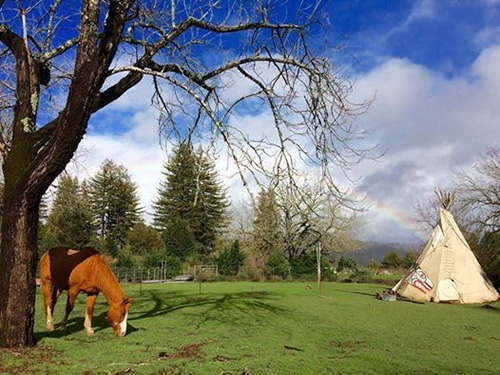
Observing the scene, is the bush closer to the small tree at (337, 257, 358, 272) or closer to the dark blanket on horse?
the small tree at (337, 257, 358, 272)

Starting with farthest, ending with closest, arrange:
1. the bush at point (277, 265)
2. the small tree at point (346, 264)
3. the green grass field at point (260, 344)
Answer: the small tree at point (346, 264), the bush at point (277, 265), the green grass field at point (260, 344)

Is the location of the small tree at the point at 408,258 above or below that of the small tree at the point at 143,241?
below

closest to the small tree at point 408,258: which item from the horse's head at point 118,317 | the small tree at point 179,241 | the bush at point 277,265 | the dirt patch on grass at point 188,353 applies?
the bush at point 277,265

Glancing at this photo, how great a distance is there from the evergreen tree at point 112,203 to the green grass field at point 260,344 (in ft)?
93.7

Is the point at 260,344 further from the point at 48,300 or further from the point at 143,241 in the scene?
the point at 143,241

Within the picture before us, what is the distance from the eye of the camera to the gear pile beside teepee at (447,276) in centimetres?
1603

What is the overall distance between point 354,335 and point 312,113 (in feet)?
13.9

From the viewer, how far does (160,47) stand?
638 centimetres

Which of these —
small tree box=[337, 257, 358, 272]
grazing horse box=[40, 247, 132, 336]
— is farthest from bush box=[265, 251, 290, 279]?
grazing horse box=[40, 247, 132, 336]

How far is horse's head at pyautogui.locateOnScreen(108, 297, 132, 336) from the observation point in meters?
6.39

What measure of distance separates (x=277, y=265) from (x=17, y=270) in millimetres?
24892

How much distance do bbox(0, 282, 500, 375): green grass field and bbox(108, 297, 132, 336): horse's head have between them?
161mm

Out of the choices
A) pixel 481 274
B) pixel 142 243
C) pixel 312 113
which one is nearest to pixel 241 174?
pixel 312 113

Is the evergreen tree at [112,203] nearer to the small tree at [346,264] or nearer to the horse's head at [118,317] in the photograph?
the small tree at [346,264]
